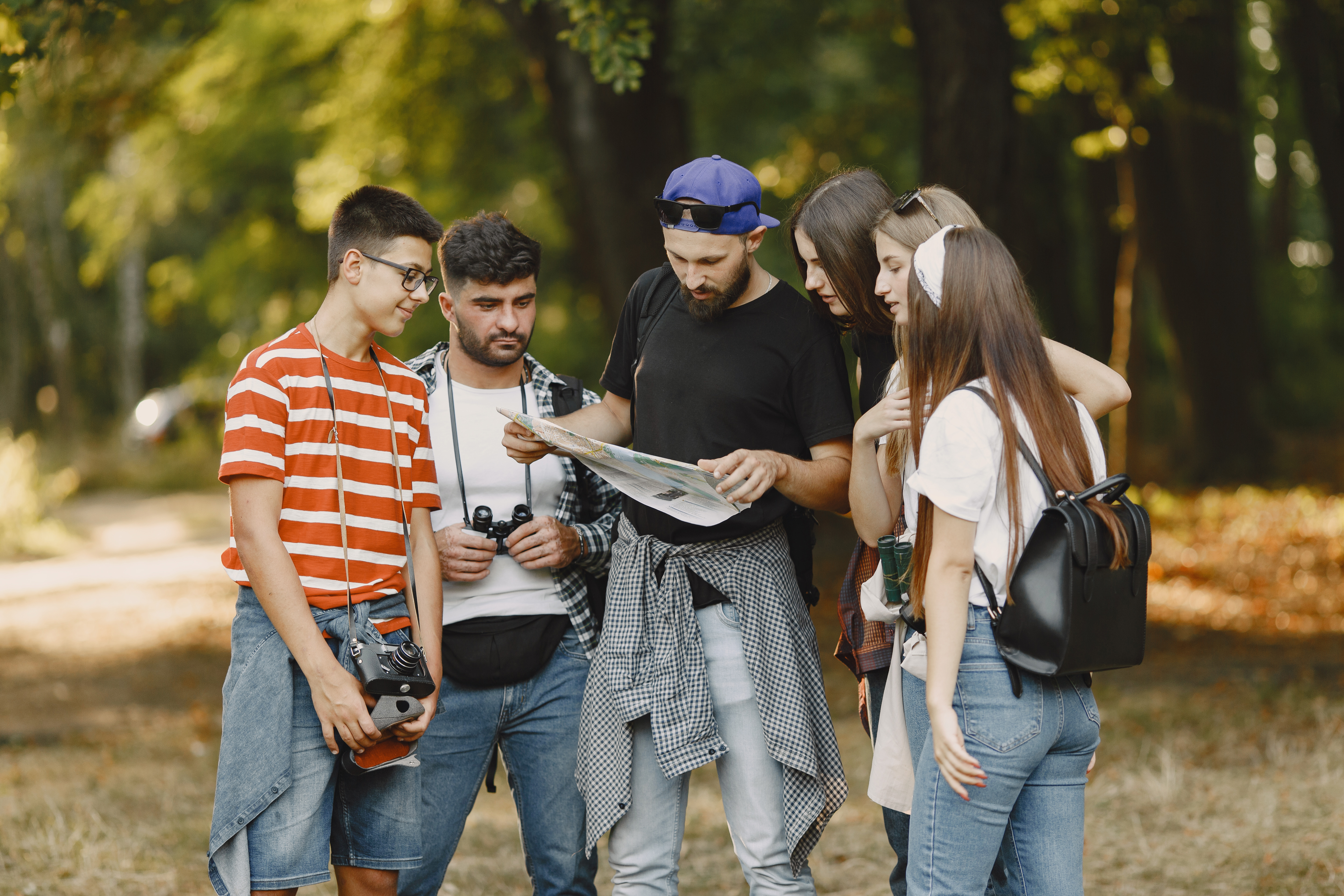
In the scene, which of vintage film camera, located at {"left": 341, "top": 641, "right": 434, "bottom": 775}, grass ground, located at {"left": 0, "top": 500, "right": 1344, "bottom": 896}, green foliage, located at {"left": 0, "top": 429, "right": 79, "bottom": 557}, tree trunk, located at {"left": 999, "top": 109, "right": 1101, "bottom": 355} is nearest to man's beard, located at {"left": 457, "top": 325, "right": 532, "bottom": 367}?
vintage film camera, located at {"left": 341, "top": 641, "right": 434, "bottom": 775}

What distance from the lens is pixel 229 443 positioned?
2.67 meters

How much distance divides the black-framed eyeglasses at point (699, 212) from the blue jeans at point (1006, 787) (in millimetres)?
1164

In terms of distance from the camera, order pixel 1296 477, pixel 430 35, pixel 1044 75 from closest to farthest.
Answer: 1. pixel 1044 75
2. pixel 430 35
3. pixel 1296 477

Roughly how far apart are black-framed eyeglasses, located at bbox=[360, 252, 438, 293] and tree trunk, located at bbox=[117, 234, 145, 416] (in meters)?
26.5

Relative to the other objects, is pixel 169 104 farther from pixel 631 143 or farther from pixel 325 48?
pixel 631 143

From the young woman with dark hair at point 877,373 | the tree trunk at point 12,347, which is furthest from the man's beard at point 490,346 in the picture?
the tree trunk at point 12,347

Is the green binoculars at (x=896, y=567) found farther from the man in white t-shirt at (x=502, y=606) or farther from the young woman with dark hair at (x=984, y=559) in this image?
the man in white t-shirt at (x=502, y=606)

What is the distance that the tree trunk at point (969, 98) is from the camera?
21.2 ft

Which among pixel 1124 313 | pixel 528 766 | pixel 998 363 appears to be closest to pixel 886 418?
pixel 998 363

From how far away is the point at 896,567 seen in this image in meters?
2.76

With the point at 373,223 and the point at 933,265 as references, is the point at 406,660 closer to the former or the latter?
the point at 373,223

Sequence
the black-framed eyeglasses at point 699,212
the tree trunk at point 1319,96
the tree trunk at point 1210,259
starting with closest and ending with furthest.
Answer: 1. the black-framed eyeglasses at point 699,212
2. the tree trunk at point 1319,96
3. the tree trunk at point 1210,259

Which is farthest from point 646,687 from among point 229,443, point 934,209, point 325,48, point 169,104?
point 325,48

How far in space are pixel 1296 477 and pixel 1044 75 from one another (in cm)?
854
